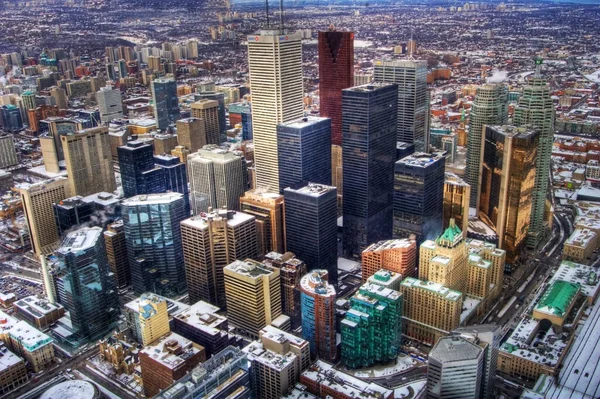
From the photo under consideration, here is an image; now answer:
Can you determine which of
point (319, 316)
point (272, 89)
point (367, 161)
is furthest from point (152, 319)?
point (272, 89)

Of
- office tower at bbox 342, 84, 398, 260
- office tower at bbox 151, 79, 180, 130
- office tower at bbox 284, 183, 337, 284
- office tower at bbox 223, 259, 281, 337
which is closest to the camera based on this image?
office tower at bbox 223, 259, 281, 337

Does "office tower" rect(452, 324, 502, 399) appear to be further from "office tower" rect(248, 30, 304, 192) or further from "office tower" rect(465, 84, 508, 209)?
"office tower" rect(248, 30, 304, 192)

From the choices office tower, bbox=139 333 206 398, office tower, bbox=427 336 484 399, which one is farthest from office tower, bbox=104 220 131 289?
office tower, bbox=427 336 484 399

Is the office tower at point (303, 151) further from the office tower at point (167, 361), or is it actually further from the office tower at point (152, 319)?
the office tower at point (167, 361)

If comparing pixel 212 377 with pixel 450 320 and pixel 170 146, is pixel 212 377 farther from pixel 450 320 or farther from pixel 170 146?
pixel 170 146

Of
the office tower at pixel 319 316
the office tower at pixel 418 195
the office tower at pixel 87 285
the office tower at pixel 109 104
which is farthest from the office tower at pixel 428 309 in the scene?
the office tower at pixel 109 104

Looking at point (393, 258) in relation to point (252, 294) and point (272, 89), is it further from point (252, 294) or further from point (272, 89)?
point (272, 89)
